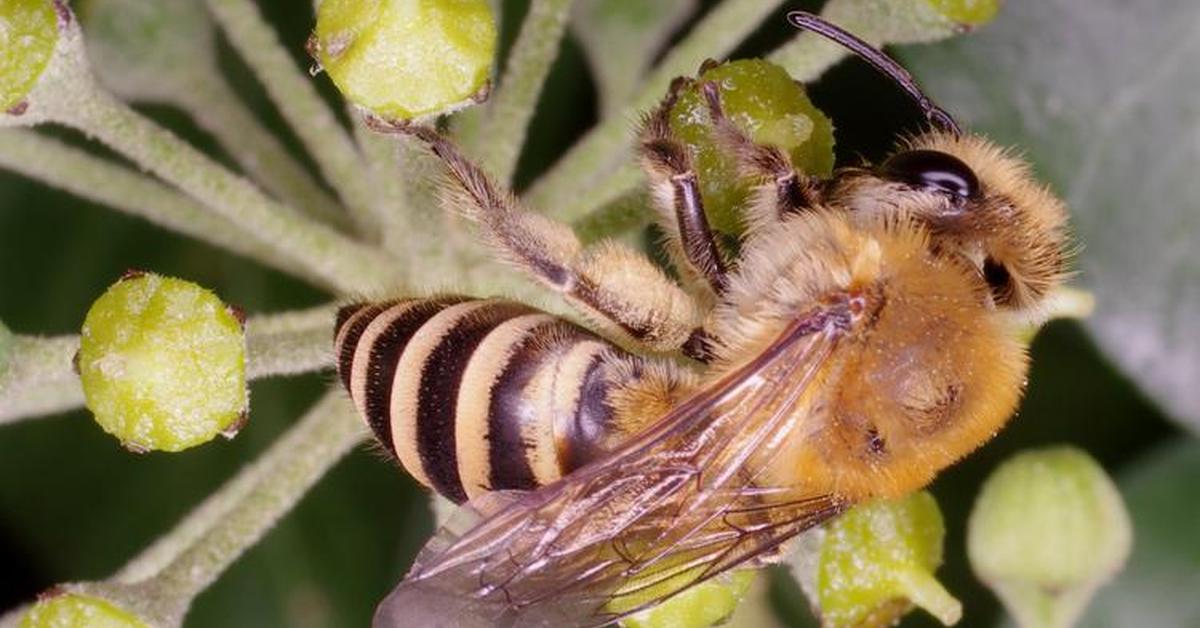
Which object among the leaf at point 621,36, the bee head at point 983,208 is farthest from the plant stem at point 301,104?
the bee head at point 983,208

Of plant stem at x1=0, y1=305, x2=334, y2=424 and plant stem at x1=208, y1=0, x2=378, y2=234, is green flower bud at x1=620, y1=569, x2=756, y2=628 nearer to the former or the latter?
plant stem at x1=0, y1=305, x2=334, y2=424

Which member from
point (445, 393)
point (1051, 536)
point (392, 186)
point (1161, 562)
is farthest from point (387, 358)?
point (1161, 562)

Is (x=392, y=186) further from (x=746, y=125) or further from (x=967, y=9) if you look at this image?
(x=967, y=9)

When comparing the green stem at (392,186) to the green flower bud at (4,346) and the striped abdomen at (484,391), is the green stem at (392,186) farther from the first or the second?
the green flower bud at (4,346)

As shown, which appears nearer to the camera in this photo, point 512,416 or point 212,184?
point 512,416

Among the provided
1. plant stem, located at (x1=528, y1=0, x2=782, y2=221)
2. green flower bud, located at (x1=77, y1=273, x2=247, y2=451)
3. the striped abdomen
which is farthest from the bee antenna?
green flower bud, located at (x1=77, y1=273, x2=247, y2=451)

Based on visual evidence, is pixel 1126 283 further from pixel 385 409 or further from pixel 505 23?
pixel 385 409
